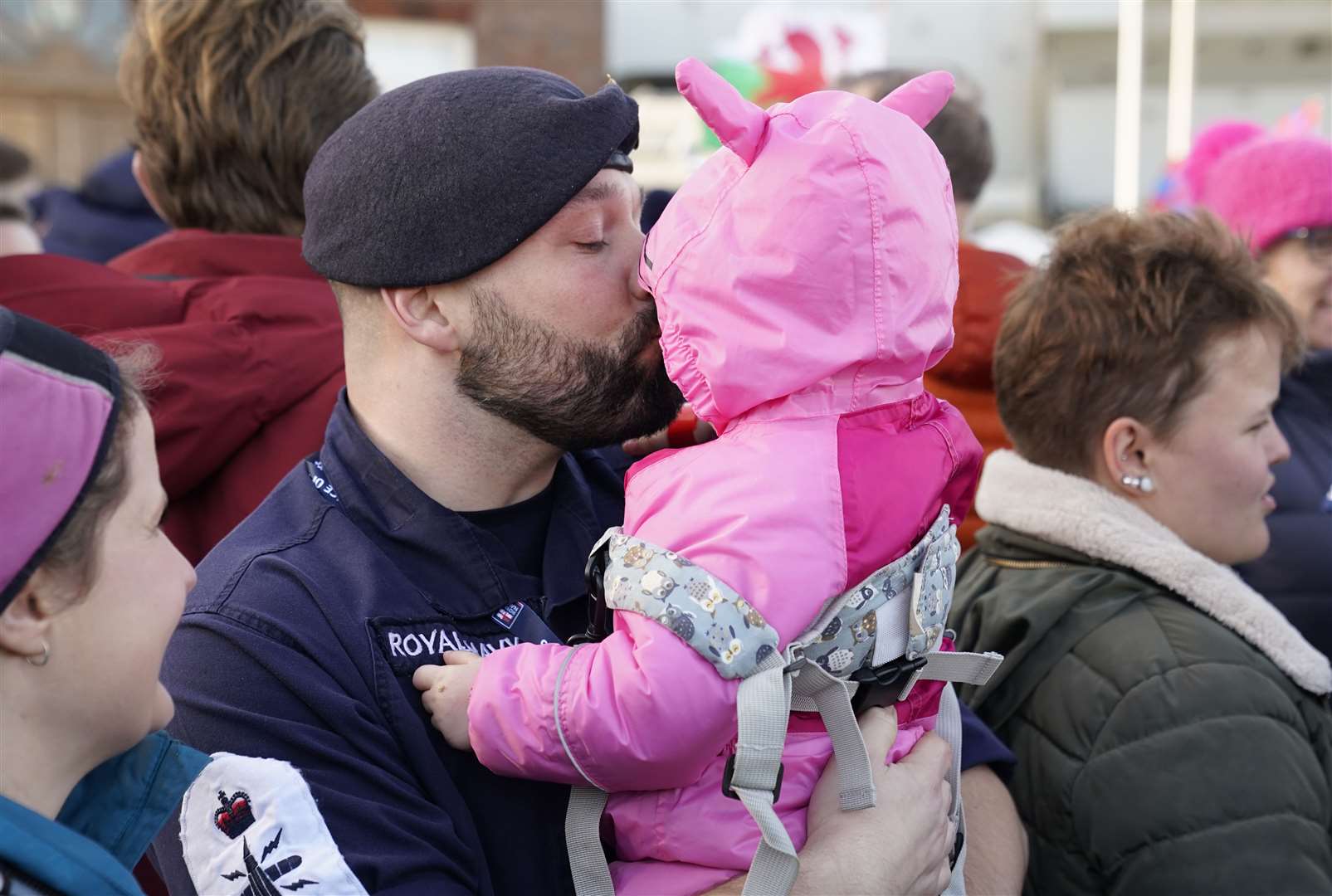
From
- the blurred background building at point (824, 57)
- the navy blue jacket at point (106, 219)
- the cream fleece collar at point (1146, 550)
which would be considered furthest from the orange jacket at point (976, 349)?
the blurred background building at point (824, 57)

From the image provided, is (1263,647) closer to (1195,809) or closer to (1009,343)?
(1195,809)

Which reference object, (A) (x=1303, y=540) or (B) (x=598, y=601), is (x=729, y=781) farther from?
(A) (x=1303, y=540)

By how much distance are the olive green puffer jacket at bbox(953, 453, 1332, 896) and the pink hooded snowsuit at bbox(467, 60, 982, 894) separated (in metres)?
0.62

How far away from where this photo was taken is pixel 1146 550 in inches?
89.7

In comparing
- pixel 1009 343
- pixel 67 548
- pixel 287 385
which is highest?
pixel 67 548

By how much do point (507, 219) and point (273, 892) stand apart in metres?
0.93

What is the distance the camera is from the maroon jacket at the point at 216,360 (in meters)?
2.20

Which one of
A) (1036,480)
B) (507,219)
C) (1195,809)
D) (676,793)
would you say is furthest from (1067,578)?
(507,219)

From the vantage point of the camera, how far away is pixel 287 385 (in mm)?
2297

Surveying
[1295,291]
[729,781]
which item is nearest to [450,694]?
[729,781]

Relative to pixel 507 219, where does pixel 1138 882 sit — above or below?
below

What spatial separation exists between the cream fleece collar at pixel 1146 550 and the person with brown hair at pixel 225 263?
128cm

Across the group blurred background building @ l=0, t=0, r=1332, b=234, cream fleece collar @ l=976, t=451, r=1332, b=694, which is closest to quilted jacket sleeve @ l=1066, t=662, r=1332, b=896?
cream fleece collar @ l=976, t=451, r=1332, b=694

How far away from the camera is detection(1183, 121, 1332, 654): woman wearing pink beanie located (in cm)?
285
